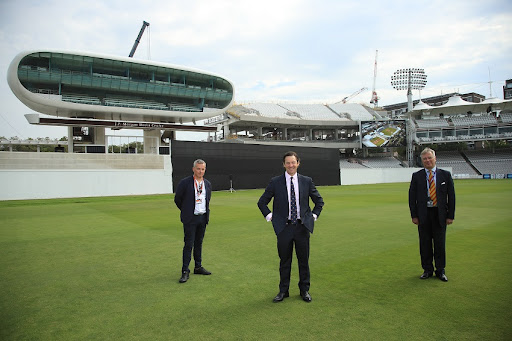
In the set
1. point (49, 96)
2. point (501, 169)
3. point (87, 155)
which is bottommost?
point (501, 169)

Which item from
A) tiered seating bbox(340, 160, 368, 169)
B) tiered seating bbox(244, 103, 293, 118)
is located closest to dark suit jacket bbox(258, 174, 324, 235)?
tiered seating bbox(340, 160, 368, 169)

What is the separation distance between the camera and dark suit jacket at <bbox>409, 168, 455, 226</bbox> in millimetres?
5590

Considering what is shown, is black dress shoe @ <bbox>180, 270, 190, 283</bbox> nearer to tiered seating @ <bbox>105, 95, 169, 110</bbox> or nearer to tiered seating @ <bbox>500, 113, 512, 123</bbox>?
tiered seating @ <bbox>105, 95, 169, 110</bbox>

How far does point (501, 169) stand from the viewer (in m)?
63.8

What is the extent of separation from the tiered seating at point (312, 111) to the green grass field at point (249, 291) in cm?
7606

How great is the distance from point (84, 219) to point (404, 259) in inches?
507

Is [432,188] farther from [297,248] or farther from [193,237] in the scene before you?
[193,237]

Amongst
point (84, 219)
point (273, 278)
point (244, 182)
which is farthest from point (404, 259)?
point (244, 182)

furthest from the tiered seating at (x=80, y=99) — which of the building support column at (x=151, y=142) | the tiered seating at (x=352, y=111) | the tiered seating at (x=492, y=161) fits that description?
the tiered seating at (x=492, y=161)

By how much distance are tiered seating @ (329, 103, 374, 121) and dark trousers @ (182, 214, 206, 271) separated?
8374cm

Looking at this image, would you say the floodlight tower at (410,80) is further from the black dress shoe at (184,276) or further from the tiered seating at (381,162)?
the black dress shoe at (184,276)

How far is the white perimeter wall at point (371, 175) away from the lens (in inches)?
1997

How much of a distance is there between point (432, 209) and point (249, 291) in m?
3.28

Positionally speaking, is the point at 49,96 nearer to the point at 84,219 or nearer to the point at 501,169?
the point at 84,219
